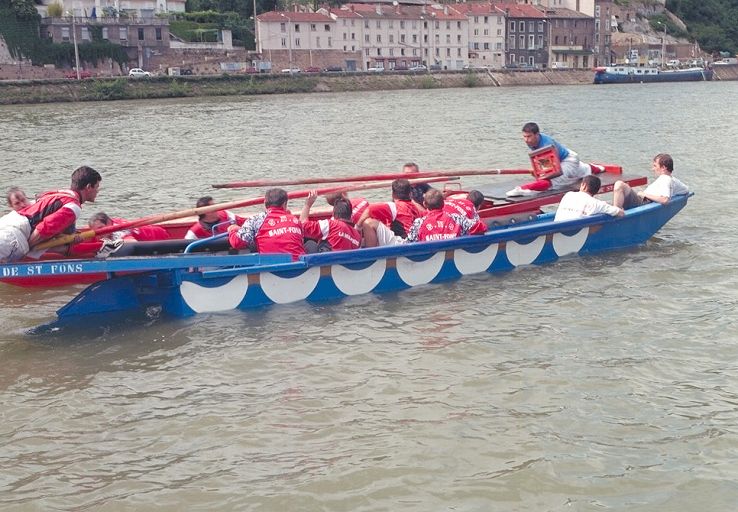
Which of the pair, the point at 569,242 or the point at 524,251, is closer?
the point at 524,251

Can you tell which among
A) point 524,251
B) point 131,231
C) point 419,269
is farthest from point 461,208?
point 131,231

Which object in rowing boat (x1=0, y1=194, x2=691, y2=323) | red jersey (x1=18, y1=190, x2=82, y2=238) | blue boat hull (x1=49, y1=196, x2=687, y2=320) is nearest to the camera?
red jersey (x1=18, y1=190, x2=82, y2=238)

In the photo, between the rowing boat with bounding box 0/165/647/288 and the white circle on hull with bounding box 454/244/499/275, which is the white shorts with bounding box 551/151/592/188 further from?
the white circle on hull with bounding box 454/244/499/275

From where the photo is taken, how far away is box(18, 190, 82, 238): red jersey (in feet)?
32.2

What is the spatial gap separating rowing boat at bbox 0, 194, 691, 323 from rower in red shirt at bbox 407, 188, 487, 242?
7.1 inches

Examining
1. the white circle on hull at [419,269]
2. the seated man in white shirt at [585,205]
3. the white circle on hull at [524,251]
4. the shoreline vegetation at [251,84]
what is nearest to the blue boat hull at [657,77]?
the shoreline vegetation at [251,84]

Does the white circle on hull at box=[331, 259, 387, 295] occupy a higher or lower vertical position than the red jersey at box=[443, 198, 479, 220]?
lower

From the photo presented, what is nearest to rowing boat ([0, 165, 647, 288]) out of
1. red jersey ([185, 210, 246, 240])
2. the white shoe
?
the white shoe

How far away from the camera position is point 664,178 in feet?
45.7

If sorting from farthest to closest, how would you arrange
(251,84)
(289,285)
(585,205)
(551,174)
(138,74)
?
(251,84) → (138,74) → (551,174) → (585,205) → (289,285)

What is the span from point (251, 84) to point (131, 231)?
65.4 metres

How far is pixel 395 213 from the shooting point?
12.0 metres

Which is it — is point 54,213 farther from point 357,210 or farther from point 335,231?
point 357,210

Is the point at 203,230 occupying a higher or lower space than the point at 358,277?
higher
